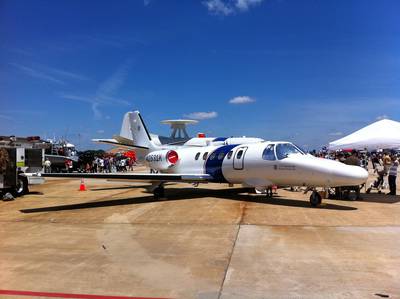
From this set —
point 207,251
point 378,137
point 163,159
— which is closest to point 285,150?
point 207,251

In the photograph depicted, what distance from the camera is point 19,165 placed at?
55.4ft

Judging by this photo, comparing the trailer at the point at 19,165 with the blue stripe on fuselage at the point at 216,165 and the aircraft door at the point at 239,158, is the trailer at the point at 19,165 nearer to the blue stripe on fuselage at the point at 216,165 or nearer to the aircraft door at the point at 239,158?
the blue stripe on fuselage at the point at 216,165

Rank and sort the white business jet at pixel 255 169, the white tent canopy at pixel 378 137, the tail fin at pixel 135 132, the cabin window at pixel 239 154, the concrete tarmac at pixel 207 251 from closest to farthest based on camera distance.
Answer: the concrete tarmac at pixel 207 251, the white business jet at pixel 255 169, the cabin window at pixel 239 154, the white tent canopy at pixel 378 137, the tail fin at pixel 135 132

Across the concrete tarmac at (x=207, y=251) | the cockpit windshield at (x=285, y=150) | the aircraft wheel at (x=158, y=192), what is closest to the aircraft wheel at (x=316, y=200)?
the concrete tarmac at (x=207, y=251)

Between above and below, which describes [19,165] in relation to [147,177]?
above

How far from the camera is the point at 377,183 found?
55.7 feet

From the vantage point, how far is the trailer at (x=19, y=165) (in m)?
16.3

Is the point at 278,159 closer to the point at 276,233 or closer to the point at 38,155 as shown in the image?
the point at 276,233

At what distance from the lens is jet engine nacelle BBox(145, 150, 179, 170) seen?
18953 millimetres

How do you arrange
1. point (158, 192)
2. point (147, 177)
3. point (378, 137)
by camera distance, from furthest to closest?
point (378, 137) → point (158, 192) → point (147, 177)

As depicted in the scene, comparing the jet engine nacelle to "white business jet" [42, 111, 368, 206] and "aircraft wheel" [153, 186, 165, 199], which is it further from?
"aircraft wheel" [153, 186, 165, 199]

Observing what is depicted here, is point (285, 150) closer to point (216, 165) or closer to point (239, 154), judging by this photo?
point (239, 154)

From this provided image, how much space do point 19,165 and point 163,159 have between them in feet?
21.4

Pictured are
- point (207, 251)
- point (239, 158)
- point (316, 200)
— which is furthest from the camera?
point (239, 158)
